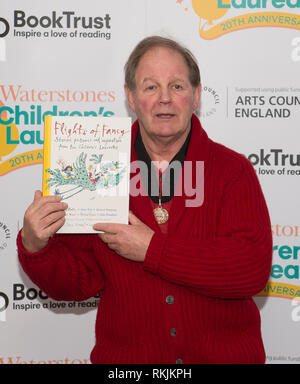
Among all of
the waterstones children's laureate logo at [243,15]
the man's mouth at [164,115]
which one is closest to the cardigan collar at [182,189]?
the man's mouth at [164,115]

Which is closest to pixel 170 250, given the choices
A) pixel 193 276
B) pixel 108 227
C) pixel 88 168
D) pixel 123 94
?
pixel 193 276

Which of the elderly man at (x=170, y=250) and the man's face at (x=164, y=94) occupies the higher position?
the man's face at (x=164, y=94)

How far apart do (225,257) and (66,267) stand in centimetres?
50

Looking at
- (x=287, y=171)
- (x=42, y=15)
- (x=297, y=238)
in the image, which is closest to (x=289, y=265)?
(x=297, y=238)

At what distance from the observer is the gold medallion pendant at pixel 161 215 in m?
1.38

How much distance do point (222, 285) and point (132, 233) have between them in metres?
Answer: 0.29

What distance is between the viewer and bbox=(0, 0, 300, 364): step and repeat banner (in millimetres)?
2104

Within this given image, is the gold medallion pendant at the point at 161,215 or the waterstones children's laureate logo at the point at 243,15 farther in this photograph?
the waterstones children's laureate logo at the point at 243,15

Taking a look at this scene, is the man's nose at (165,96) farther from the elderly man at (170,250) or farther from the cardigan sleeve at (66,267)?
the cardigan sleeve at (66,267)

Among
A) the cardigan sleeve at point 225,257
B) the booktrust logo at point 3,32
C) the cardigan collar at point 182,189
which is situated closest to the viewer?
the cardigan sleeve at point 225,257

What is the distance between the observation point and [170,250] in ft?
4.09

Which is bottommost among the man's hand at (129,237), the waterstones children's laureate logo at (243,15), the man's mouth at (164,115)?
the man's hand at (129,237)

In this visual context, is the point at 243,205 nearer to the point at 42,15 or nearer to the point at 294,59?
the point at 294,59

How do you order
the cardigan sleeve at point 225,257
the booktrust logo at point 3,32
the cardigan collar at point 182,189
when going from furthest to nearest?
the booktrust logo at point 3,32 → the cardigan collar at point 182,189 → the cardigan sleeve at point 225,257
